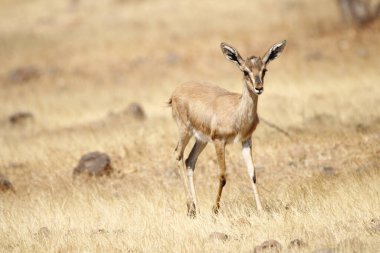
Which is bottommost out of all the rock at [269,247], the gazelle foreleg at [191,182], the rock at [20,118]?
the rock at [20,118]

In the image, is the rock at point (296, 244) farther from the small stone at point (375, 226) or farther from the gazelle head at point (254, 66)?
the gazelle head at point (254, 66)

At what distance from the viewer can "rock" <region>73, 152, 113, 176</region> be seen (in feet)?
41.4

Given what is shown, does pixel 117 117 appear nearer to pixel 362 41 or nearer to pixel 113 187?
pixel 113 187

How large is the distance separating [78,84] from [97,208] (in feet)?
49.8

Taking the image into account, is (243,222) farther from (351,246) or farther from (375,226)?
(351,246)

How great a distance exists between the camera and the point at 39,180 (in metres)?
12.9

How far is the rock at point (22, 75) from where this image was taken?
86.5 feet

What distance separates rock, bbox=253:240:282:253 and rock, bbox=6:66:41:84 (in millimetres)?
20065

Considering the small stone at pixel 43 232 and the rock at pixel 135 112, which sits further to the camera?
the rock at pixel 135 112

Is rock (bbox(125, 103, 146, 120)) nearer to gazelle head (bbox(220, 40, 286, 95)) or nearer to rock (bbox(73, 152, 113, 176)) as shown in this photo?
rock (bbox(73, 152, 113, 176))

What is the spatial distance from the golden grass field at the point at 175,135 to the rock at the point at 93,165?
0.25 metres

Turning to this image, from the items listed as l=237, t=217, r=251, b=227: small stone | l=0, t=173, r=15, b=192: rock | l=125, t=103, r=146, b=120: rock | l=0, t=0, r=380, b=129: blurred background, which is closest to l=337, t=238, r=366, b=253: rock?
l=237, t=217, r=251, b=227: small stone

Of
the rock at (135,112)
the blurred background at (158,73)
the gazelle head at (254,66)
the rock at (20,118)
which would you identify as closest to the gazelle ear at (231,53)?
the gazelle head at (254,66)

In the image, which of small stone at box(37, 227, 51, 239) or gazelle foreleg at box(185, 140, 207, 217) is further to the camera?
gazelle foreleg at box(185, 140, 207, 217)
